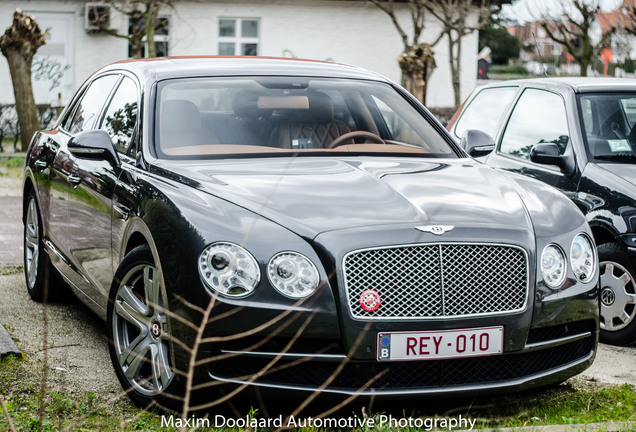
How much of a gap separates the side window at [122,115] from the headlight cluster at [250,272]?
1.55 m

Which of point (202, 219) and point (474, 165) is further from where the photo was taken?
point (474, 165)

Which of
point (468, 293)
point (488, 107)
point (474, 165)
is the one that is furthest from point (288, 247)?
point (488, 107)

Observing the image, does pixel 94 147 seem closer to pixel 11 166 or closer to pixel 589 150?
pixel 589 150

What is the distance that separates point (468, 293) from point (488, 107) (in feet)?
14.3

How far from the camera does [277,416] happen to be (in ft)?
13.9

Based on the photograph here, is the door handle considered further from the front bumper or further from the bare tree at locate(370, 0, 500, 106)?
the bare tree at locate(370, 0, 500, 106)

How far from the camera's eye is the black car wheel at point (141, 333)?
4109 millimetres

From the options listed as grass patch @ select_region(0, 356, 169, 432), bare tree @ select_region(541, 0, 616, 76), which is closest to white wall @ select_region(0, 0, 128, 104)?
bare tree @ select_region(541, 0, 616, 76)

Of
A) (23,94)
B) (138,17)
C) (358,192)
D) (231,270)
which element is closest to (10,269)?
(358,192)

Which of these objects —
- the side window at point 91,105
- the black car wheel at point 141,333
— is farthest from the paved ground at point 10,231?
the black car wheel at point 141,333

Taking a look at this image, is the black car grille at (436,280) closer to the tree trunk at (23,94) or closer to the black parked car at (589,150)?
the black parked car at (589,150)

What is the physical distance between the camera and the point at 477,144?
5.82 meters

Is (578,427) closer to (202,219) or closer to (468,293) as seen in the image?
(468,293)

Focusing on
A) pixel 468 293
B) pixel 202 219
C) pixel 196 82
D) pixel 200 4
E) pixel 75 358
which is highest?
pixel 200 4
